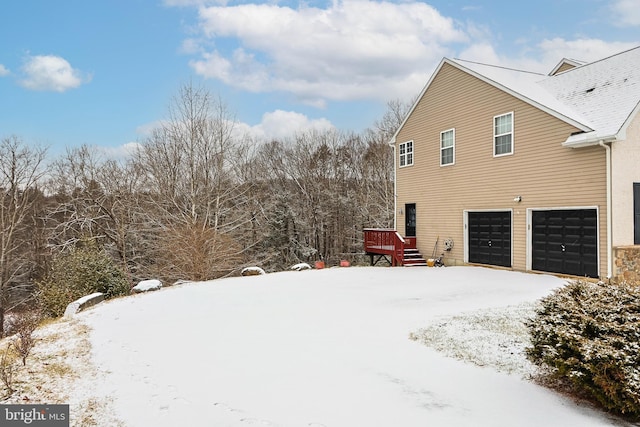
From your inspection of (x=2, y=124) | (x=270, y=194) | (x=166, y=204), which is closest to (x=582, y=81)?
(x=166, y=204)

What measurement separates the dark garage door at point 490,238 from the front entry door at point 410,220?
123 inches

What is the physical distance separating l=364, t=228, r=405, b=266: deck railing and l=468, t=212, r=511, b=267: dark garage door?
265cm

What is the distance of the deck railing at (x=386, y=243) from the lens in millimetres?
16125

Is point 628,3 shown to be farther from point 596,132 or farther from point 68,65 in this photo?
point 68,65

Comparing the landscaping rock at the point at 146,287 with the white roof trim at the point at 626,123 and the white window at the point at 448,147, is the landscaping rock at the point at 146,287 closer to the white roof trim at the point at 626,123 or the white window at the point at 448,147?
the white window at the point at 448,147

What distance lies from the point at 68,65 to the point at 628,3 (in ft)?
74.6

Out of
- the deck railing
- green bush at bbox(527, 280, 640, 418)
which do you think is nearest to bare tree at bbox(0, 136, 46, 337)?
the deck railing

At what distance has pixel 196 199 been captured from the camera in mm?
22219

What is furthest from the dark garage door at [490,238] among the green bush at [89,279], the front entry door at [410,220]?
the green bush at [89,279]

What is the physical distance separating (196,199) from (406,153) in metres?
11.4

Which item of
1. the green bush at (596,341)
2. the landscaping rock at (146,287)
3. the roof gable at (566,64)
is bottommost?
the landscaping rock at (146,287)

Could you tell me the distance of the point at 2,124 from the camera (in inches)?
898

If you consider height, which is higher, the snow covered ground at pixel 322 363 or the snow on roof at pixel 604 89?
the snow on roof at pixel 604 89

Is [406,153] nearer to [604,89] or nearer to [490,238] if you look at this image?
[490,238]
